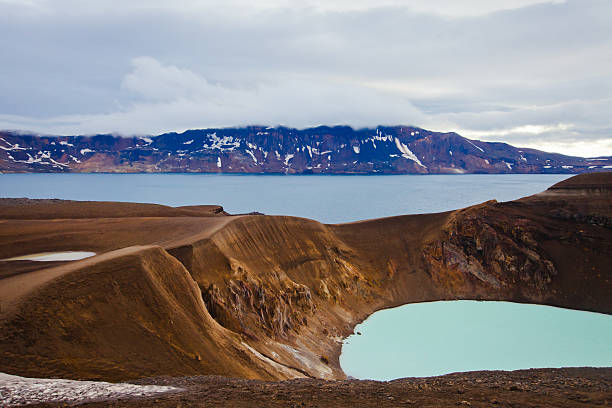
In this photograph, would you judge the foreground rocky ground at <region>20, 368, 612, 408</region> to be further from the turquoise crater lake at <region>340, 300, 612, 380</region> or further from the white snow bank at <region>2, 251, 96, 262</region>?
the white snow bank at <region>2, 251, 96, 262</region>

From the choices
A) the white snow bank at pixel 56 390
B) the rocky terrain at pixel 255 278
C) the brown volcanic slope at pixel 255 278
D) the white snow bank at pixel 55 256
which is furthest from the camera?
the white snow bank at pixel 55 256

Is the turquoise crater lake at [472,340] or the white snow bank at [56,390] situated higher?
the white snow bank at [56,390]

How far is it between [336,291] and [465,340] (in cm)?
1407

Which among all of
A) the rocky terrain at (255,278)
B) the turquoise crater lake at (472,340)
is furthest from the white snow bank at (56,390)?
the turquoise crater lake at (472,340)

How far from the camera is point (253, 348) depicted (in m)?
26.8

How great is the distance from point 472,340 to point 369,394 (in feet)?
75.9

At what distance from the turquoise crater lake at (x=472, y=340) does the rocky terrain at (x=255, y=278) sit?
2.43m

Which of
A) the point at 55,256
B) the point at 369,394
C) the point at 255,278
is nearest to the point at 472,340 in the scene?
the point at 255,278

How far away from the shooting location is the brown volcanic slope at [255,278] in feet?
57.6

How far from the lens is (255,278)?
34.8 m

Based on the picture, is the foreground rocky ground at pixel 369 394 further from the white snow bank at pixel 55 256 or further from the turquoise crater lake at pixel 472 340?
the white snow bank at pixel 55 256

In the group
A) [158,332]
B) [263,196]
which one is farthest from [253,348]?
[263,196]

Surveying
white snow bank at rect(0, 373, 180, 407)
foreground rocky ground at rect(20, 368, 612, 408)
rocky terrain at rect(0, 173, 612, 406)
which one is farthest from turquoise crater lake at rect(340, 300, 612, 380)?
white snow bank at rect(0, 373, 180, 407)

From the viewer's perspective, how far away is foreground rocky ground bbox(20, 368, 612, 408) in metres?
13.1
